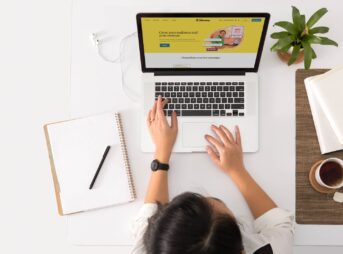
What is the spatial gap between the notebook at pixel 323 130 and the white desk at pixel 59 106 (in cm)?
6

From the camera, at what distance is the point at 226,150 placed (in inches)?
37.0

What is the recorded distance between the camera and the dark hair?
68cm

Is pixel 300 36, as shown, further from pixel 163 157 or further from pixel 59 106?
pixel 59 106

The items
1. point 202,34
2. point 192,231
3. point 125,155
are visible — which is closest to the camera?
point 192,231

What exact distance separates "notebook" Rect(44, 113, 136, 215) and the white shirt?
2.8 inches

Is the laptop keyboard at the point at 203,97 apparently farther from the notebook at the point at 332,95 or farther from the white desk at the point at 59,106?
the notebook at the point at 332,95

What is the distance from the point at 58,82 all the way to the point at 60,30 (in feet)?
0.49

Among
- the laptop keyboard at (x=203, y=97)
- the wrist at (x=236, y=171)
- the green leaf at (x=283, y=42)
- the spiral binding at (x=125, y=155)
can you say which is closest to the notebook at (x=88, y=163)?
the spiral binding at (x=125, y=155)

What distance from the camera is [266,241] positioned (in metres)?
0.88

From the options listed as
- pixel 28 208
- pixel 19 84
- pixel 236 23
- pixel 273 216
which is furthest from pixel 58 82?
pixel 273 216

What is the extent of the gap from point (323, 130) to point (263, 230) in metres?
0.30

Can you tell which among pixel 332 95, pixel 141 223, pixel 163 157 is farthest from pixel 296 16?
pixel 141 223

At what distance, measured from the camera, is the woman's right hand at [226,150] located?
94 cm

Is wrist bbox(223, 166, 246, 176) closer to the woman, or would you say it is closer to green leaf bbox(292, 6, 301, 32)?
the woman
